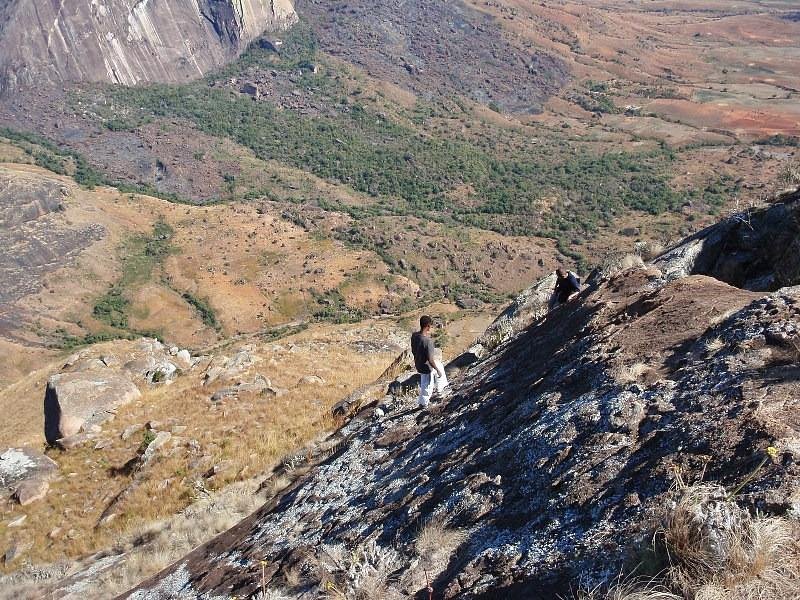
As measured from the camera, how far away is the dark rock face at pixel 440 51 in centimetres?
11844

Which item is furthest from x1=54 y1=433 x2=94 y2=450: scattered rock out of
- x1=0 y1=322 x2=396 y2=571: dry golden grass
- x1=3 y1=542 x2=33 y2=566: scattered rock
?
x1=3 y1=542 x2=33 y2=566: scattered rock

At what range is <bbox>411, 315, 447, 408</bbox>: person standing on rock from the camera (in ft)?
24.6

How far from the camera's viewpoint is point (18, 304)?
56750 millimetres

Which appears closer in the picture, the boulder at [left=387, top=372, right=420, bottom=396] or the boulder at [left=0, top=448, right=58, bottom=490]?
the boulder at [left=387, top=372, right=420, bottom=396]

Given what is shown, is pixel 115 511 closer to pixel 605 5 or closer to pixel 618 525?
pixel 618 525

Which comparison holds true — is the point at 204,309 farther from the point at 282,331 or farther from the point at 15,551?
the point at 15,551

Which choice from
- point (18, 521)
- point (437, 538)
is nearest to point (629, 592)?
point (437, 538)

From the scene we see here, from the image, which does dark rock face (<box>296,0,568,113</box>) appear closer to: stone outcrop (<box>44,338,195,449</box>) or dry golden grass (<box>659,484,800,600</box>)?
stone outcrop (<box>44,338,195,449</box>)

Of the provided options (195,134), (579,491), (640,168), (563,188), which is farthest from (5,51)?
(579,491)

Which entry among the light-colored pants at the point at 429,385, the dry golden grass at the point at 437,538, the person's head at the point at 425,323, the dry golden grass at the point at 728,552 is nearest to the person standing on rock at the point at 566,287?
the person's head at the point at 425,323

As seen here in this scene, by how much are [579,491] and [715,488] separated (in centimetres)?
92

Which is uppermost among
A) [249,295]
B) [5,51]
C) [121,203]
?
[5,51]

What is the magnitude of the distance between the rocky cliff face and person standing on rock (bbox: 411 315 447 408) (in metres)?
127

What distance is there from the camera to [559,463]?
406 centimetres
